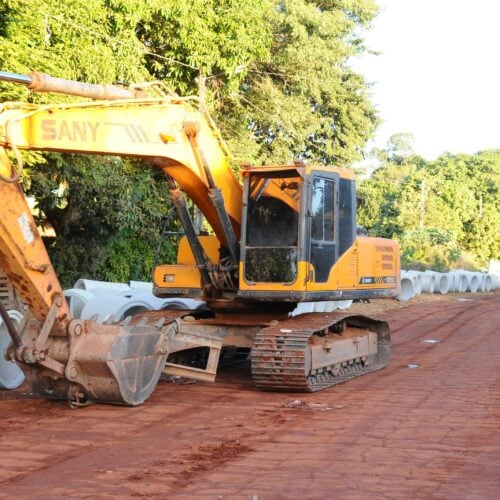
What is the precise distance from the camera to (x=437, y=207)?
188ft

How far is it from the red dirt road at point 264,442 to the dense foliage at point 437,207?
2518 cm

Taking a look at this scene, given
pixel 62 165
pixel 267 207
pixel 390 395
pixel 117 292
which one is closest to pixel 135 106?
pixel 267 207

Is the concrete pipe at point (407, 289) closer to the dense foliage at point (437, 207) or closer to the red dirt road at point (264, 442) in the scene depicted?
the dense foliage at point (437, 207)

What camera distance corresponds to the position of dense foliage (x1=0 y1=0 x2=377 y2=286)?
15.6 meters

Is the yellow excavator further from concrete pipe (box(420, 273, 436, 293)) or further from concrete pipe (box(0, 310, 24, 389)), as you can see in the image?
concrete pipe (box(420, 273, 436, 293))

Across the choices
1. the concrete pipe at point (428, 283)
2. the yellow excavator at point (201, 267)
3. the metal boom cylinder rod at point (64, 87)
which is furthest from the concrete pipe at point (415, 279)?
the metal boom cylinder rod at point (64, 87)

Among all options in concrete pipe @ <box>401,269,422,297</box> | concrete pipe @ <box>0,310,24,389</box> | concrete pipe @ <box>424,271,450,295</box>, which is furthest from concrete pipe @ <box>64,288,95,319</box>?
concrete pipe @ <box>424,271,450,295</box>

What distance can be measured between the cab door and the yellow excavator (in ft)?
0.08

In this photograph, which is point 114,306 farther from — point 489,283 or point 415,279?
point 489,283

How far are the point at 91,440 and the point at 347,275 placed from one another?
16.0 feet

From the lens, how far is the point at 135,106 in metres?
9.01

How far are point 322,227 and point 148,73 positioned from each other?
409 inches

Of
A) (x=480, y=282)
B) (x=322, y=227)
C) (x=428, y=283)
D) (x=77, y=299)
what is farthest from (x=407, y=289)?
(x=322, y=227)

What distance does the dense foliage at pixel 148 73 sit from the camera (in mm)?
15641
